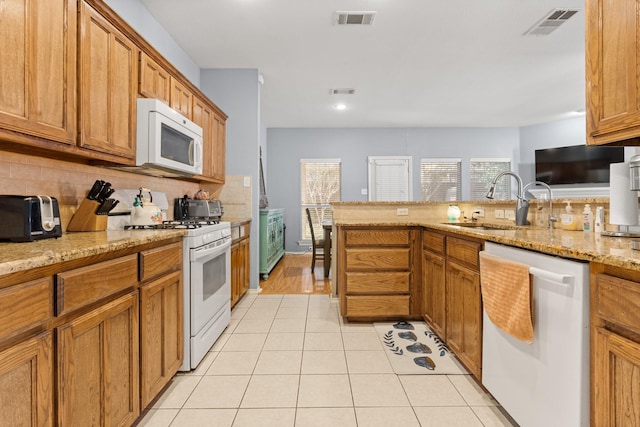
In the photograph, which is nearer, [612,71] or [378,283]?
[612,71]

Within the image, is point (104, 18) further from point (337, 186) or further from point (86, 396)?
point (337, 186)

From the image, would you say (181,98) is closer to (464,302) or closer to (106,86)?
(106,86)

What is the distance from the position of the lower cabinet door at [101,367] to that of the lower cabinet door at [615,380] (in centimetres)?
171

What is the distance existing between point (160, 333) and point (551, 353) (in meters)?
1.79

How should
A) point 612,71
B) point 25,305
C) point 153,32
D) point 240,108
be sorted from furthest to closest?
point 240,108
point 153,32
point 612,71
point 25,305

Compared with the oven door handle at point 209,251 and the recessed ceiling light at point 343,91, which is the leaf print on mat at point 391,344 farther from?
the recessed ceiling light at point 343,91

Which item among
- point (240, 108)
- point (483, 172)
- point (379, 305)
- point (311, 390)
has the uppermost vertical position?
point (240, 108)

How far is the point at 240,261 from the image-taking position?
3.44 metres

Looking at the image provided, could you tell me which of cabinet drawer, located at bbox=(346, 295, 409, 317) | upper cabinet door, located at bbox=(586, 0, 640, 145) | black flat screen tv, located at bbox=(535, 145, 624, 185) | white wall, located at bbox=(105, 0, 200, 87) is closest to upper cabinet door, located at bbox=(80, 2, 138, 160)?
white wall, located at bbox=(105, 0, 200, 87)

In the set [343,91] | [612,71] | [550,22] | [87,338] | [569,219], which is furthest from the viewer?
[343,91]

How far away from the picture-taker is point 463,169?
286 inches

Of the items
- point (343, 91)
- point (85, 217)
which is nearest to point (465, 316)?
point (85, 217)

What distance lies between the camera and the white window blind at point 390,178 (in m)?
7.21

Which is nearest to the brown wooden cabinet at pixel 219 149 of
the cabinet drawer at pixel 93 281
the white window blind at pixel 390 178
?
the cabinet drawer at pixel 93 281
